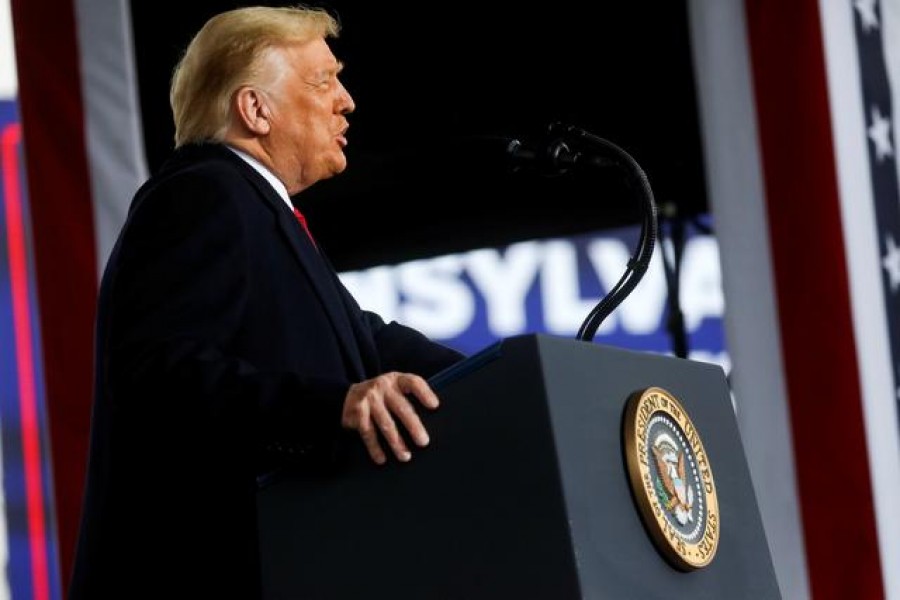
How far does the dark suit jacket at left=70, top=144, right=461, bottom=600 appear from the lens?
1.39 metres

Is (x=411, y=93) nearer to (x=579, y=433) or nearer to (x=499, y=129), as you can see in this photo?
(x=499, y=129)

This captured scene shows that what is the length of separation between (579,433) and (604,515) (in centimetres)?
7

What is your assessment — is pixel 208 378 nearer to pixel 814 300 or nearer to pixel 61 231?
pixel 61 231

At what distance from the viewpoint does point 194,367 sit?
1.37 meters

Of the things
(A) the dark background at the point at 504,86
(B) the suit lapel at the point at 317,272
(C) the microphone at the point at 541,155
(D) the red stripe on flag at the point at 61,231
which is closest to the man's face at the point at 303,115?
(B) the suit lapel at the point at 317,272

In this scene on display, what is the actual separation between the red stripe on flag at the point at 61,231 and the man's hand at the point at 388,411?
5.12ft

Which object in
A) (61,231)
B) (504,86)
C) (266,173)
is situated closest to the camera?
(266,173)

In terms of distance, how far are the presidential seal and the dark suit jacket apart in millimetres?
304

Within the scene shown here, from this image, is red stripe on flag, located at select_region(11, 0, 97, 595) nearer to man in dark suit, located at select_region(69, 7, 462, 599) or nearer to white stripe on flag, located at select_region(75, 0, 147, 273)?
white stripe on flag, located at select_region(75, 0, 147, 273)

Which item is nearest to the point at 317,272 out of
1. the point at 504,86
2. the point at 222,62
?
the point at 222,62

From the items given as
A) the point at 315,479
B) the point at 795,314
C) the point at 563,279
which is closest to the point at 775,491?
the point at 795,314

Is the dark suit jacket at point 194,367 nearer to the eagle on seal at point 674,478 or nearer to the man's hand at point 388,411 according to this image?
the man's hand at point 388,411

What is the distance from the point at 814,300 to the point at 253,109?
1701 millimetres

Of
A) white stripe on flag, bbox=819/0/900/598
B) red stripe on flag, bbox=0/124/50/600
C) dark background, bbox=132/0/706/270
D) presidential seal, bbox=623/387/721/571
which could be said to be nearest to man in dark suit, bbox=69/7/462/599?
presidential seal, bbox=623/387/721/571
